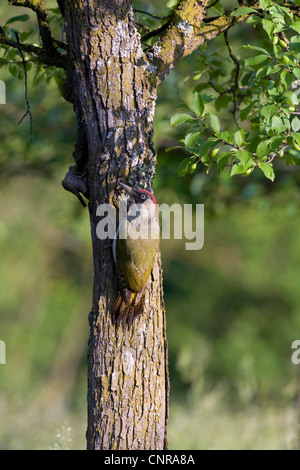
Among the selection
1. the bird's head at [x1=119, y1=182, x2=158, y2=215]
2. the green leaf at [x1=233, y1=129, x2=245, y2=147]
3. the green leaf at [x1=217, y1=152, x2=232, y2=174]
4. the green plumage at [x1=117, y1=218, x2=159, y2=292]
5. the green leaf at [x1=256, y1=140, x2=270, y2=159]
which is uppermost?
the green leaf at [x1=233, y1=129, x2=245, y2=147]

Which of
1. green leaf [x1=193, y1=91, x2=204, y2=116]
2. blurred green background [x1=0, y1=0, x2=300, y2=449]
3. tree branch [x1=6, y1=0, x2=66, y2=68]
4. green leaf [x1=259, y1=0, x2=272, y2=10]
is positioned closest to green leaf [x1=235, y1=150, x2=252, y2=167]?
green leaf [x1=193, y1=91, x2=204, y2=116]

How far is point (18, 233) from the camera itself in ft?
46.3

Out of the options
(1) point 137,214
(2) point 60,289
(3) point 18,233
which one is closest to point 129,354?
(1) point 137,214

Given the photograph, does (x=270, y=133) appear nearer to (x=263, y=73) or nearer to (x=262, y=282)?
(x=263, y=73)

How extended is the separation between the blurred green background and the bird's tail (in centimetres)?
373

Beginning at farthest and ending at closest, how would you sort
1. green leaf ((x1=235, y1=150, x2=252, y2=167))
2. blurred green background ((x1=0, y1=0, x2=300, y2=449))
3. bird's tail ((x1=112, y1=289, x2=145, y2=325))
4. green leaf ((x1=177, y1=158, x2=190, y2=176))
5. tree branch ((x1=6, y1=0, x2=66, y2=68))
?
1. blurred green background ((x1=0, y1=0, x2=300, y2=449))
2. tree branch ((x1=6, y1=0, x2=66, y2=68))
3. green leaf ((x1=177, y1=158, x2=190, y2=176))
4. bird's tail ((x1=112, y1=289, x2=145, y2=325))
5. green leaf ((x1=235, y1=150, x2=252, y2=167))

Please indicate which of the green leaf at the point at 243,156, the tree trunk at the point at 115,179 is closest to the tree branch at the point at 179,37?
the tree trunk at the point at 115,179

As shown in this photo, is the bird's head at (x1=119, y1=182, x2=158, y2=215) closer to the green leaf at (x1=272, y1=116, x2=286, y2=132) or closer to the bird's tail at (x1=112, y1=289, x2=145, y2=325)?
the bird's tail at (x1=112, y1=289, x2=145, y2=325)

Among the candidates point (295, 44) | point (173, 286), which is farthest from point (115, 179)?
point (173, 286)

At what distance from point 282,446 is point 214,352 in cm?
953

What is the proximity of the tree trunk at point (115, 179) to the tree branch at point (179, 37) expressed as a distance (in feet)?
0.47

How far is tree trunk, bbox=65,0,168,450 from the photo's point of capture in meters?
3.08

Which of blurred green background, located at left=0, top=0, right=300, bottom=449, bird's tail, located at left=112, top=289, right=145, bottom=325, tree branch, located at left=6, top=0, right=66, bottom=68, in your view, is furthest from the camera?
blurred green background, located at left=0, top=0, right=300, bottom=449

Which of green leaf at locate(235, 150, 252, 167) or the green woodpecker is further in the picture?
the green woodpecker
